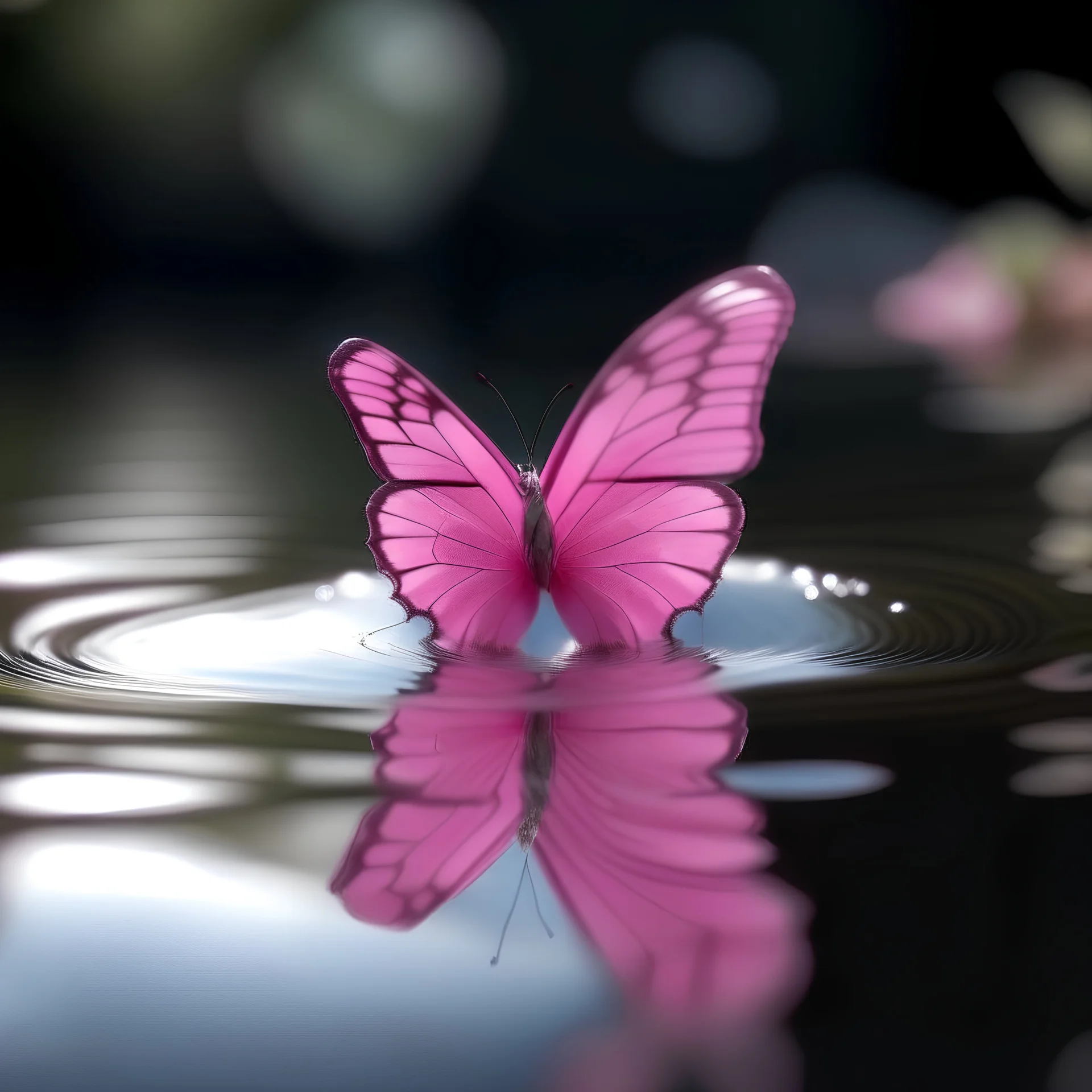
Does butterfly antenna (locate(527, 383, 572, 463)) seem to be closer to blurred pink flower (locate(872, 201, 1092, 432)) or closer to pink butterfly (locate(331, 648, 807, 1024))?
pink butterfly (locate(331, 648, 807, 1024))

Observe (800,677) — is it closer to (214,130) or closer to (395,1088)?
(395,1088)

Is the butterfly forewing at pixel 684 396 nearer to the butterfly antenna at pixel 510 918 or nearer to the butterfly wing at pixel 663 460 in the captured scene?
the butterfly wing at pixel 663 460

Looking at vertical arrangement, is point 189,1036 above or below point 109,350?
below

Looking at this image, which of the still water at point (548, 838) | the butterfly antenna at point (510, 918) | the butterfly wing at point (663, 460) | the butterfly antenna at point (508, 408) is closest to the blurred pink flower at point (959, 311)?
the butterfly antenna at point (508, 408)

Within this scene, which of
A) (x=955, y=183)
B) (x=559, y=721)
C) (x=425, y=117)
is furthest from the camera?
(x=955, y=183)

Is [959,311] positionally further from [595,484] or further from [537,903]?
[537,903]

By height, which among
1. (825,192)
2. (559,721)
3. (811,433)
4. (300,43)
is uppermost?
(300,43)

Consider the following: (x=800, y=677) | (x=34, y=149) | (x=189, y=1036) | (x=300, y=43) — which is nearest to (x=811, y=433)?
(x=800, y=677)
